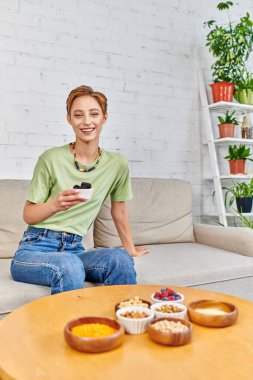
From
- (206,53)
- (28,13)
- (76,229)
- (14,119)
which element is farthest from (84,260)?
(206,53)

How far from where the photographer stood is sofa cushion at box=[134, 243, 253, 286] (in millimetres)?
1961

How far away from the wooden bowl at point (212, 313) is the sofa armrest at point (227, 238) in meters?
1.26

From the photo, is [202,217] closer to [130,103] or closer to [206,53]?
[130,103]

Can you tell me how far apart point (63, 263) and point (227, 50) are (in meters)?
2.10

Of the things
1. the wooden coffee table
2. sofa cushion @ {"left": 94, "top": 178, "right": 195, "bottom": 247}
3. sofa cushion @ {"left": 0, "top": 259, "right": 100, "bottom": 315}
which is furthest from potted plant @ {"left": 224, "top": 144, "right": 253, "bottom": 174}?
the wooden coffee table

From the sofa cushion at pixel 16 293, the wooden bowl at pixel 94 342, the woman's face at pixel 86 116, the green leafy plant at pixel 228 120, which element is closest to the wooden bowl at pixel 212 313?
the wooden bowl at pixel 94 342

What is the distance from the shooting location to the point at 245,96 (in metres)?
3.19

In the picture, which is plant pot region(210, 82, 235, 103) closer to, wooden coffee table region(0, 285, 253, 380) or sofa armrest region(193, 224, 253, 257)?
sofa armrest region(193, 224, 253, 257)

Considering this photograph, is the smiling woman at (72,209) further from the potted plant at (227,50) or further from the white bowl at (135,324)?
the potted plant at (227,50)

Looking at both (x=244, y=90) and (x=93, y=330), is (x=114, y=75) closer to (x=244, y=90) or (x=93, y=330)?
(x=244, y=90)

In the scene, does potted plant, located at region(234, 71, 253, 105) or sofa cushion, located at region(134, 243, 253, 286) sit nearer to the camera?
sofa cushion, located at region(134, 243, 253, 286)

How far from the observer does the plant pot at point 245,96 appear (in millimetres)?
3186

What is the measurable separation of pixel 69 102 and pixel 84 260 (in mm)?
677

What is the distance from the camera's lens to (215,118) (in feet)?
→ 11.1
